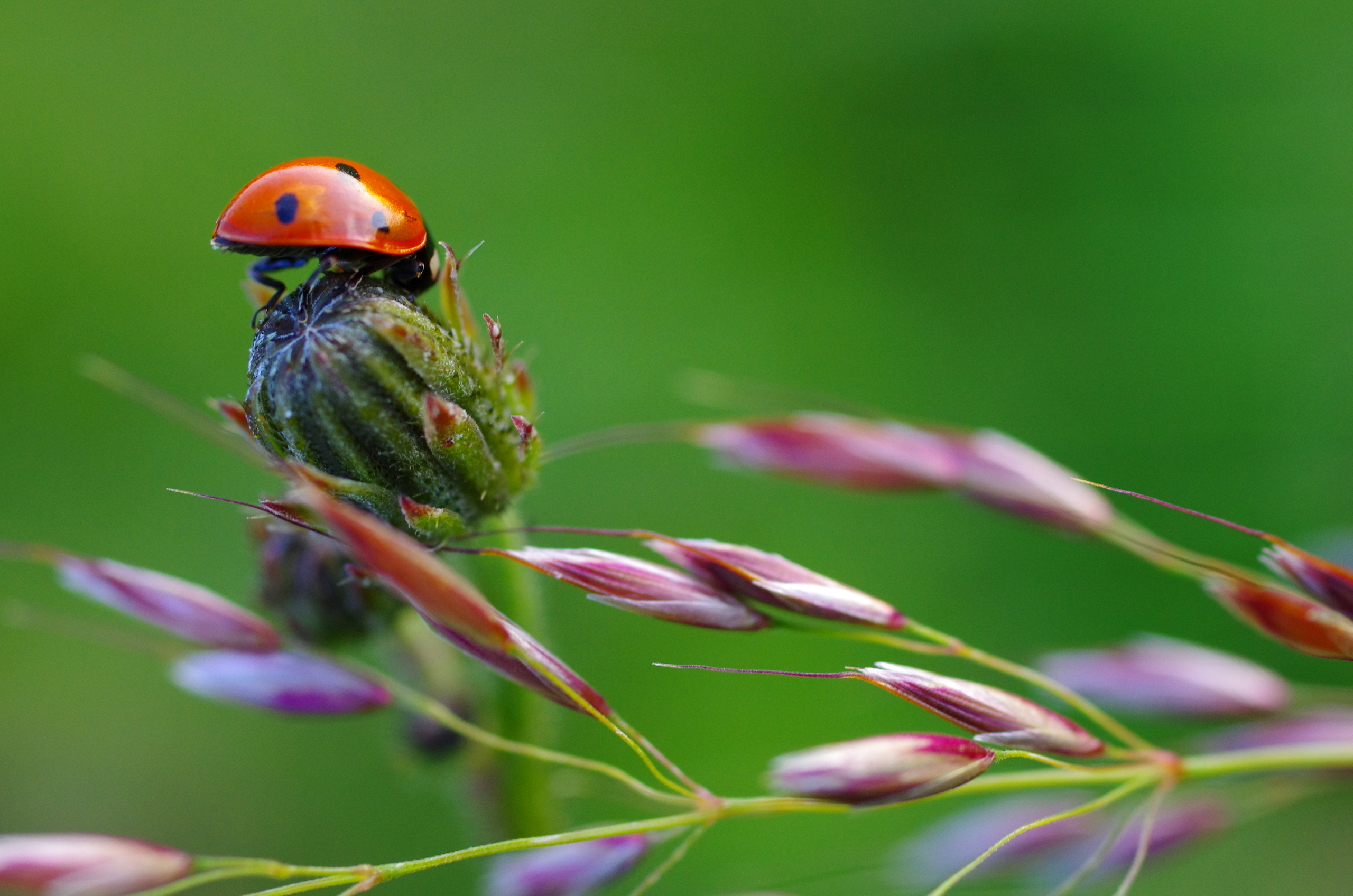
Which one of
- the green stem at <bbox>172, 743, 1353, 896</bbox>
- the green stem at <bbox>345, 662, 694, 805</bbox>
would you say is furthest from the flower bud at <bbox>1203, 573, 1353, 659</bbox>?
the green stem at <bbox>345, 662, 694, 805</bbox>

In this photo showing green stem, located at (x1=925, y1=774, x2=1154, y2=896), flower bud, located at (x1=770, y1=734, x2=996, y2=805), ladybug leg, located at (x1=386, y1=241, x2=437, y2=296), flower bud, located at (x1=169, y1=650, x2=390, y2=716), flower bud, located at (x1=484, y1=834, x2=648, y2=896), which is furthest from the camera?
ladybug leg, located at (x1=386, y1=241, x2=437, y2=296)

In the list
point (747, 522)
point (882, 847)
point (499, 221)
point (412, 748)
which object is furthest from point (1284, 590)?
point (499, 221)

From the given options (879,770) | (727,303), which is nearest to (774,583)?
(879,770)

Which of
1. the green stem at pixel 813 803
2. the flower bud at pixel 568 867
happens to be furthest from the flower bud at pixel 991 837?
the flower bud at pixel 568 867

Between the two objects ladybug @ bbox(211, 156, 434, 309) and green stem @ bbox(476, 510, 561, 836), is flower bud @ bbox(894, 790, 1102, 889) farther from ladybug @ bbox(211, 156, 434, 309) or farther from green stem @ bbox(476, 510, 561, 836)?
ladybug @ bbox(211, 156, 434, 309)

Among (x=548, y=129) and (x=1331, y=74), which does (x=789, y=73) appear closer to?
(x=548, y=129)

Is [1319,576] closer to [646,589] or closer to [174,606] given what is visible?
[646,589]
